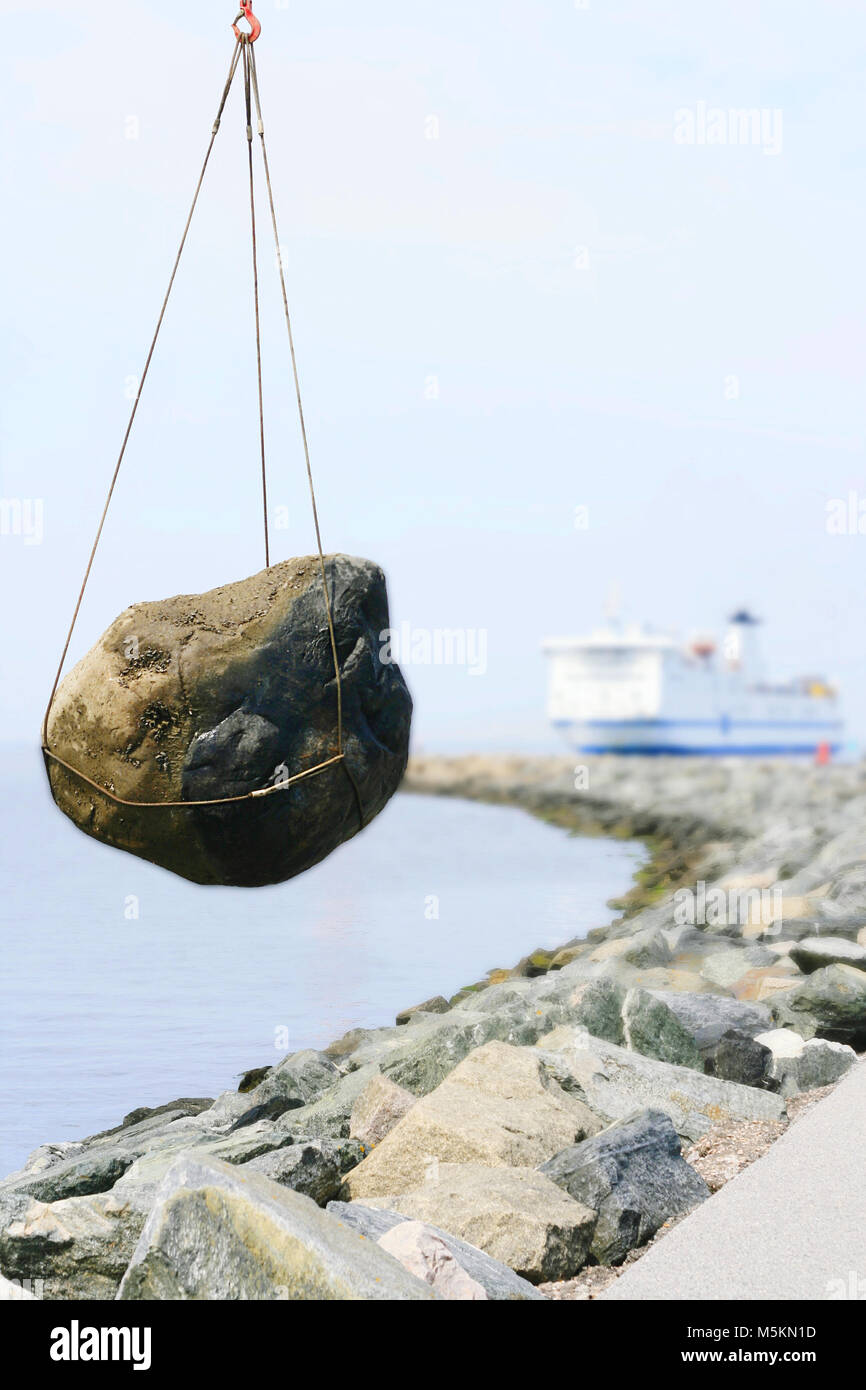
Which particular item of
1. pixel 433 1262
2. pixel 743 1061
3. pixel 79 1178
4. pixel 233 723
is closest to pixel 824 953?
pixel 743 1061

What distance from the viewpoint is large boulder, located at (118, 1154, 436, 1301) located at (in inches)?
160

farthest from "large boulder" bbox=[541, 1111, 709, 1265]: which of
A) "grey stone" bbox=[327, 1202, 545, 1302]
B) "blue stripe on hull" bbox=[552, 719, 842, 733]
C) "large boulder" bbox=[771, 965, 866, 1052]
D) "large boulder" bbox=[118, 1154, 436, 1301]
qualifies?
"blue stripe on hull" bbox=[552, 719, 842, 733]

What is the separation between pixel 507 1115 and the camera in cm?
588

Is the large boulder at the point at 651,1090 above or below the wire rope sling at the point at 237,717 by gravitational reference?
below

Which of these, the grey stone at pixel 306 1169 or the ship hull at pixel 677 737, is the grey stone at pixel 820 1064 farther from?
the ship hull at pixel 677 737

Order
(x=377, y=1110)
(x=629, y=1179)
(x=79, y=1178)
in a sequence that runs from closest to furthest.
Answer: (x=629, y=1179) < (x=79, y=1178) < (x=377, y=1110)

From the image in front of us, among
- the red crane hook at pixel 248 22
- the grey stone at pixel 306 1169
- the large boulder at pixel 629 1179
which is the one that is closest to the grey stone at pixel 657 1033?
the large boulder at pixel 629 1179

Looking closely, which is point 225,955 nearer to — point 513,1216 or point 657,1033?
point 657,1033

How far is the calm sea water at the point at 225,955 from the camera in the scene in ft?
34.7

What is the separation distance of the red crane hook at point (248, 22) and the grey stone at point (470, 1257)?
4.09 meters

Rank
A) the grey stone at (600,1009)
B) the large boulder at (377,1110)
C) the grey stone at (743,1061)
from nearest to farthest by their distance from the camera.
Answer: the large boulder at (377,1110)
the grey stone at (743,1061)
the grey stone at (600,1009)

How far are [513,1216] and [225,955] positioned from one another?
12868mm
